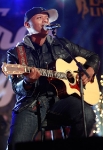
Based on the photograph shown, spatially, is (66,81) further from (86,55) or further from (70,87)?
(86,55)

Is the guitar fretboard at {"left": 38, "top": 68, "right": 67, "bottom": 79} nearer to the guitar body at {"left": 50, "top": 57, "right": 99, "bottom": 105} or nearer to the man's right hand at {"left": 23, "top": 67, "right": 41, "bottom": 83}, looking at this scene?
the guitar body at {"left": 50, "top": 57, "right": 99, "bottom": 105}

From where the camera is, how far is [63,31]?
551 cm

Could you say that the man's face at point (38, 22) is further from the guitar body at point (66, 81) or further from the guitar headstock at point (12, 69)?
the guitar headstock at point (12, 69)

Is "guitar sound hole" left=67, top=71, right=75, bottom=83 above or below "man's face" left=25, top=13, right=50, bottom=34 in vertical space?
below

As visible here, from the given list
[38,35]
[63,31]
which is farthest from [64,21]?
[38,35]

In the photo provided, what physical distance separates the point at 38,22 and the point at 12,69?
38.5 inches

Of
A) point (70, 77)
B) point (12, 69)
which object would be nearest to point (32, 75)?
point (12, 69)

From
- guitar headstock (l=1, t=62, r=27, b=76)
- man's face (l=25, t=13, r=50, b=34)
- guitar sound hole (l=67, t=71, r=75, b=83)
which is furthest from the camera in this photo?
man's face (l=25, t=13, r=50, b=34)

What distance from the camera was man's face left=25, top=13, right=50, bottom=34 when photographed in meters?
3.76

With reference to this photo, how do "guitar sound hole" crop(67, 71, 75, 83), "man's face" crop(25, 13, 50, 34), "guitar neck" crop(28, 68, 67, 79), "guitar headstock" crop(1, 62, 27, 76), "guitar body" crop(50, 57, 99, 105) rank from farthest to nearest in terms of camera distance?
1. "man's face" crop(25, 13, 50, 34)
2. "guitar sound hole" crop(67, 71, 75, 83)
3. "guitar body" crop(50, 57, 99, 105)
4. "guitar neck" crop(28, 68, 67, 79)
5. "guitar headstock" crop(1, 62, 27, 76)

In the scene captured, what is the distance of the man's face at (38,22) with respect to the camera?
3761 mm

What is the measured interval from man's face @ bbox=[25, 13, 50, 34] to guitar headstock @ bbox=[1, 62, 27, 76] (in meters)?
0.77

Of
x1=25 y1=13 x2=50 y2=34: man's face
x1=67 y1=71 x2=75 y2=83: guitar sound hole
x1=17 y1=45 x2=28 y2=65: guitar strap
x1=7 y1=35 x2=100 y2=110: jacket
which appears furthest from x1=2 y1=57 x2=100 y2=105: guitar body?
x1=25 y1=13 x2=50 y2=34: man's face

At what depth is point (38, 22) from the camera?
3812mm
